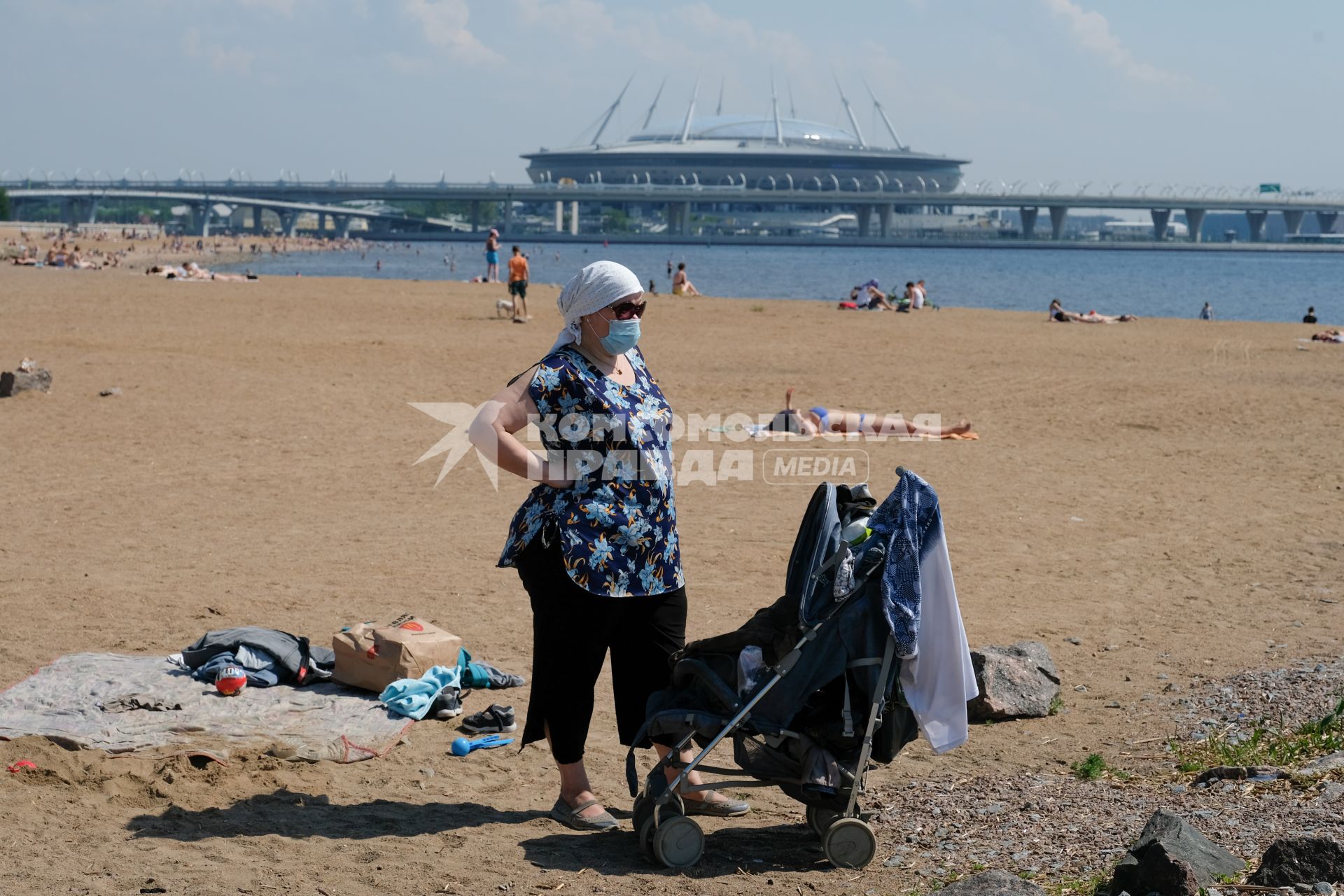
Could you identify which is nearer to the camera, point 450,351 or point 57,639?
point 57,639

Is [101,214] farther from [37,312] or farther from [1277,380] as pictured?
[1277,380]

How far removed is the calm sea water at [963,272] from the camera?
169 ft

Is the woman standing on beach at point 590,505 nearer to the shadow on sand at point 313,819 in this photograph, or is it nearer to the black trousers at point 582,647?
the black trousers at point 582,647

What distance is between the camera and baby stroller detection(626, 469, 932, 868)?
3.92 metres

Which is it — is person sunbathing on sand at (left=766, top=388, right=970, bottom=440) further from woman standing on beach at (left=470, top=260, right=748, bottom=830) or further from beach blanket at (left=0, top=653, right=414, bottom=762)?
woman standing on beach at (left=470, top=260, right=748, bottom=830)

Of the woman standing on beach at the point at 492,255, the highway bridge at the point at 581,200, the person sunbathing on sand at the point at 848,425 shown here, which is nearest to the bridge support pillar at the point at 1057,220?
the highway bridge at the point at 581,200

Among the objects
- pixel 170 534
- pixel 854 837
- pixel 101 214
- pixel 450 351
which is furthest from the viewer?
pixel 101 214

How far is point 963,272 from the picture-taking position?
81.8 meters

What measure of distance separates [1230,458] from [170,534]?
836cm

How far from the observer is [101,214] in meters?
171

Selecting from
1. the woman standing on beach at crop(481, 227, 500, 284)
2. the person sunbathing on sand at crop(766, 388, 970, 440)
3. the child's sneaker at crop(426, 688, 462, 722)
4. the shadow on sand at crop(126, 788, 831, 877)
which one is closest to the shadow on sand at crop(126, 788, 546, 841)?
the shadow on sand at crop(126, 788, 831, 877)

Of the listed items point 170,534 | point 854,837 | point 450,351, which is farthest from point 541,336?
point 854,837

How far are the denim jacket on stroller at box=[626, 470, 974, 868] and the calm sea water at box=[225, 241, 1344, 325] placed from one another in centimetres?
4021

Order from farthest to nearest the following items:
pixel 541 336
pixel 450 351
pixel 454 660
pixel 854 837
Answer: pixel 541 336
pixel 450 351
pixel 454 660
pixel 854 837
